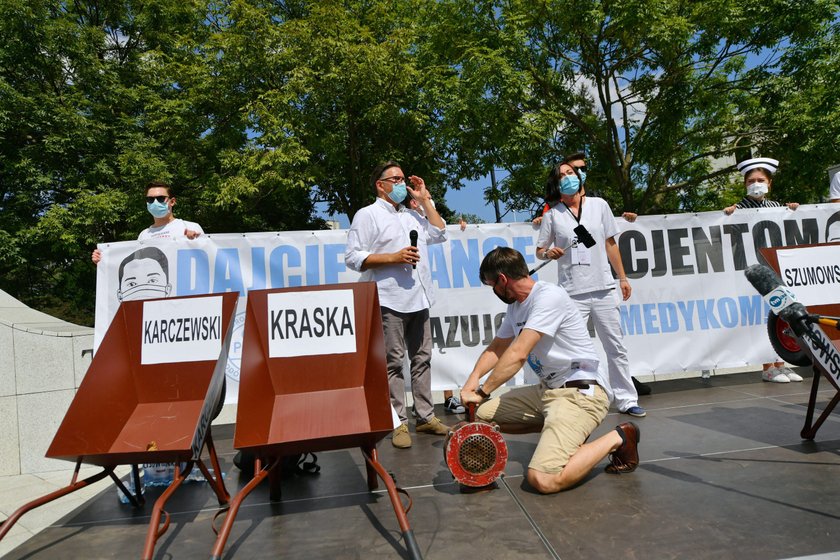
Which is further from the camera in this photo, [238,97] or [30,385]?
[238,97]

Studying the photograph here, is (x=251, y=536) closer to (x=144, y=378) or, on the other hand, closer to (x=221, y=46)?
(x=144, y=378)

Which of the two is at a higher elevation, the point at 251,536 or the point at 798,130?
the point at 798,130

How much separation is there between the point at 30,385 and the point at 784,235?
317 inches

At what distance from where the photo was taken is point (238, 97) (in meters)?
15.7

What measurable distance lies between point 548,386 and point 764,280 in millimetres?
1349

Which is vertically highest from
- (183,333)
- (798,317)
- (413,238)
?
(413,238)

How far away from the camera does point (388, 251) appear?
14.9 feet

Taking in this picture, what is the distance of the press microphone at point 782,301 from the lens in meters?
2.60

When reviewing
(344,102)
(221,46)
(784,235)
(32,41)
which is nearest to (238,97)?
(221,46)

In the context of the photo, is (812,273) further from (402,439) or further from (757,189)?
(402,439)

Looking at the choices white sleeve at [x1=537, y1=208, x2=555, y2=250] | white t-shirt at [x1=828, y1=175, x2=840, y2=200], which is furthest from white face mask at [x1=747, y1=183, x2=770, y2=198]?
white sleeve at [x1=537, y1=208, x2=555, y2=250]

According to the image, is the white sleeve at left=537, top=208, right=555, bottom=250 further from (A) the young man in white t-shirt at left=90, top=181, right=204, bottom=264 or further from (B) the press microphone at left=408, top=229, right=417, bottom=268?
(A) the young man in white t-shirt at left=90, top=181, right=204, bottom=264

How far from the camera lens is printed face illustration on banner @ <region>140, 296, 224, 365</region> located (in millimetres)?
3283

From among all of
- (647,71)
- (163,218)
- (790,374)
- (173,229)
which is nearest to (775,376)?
(790,374)
